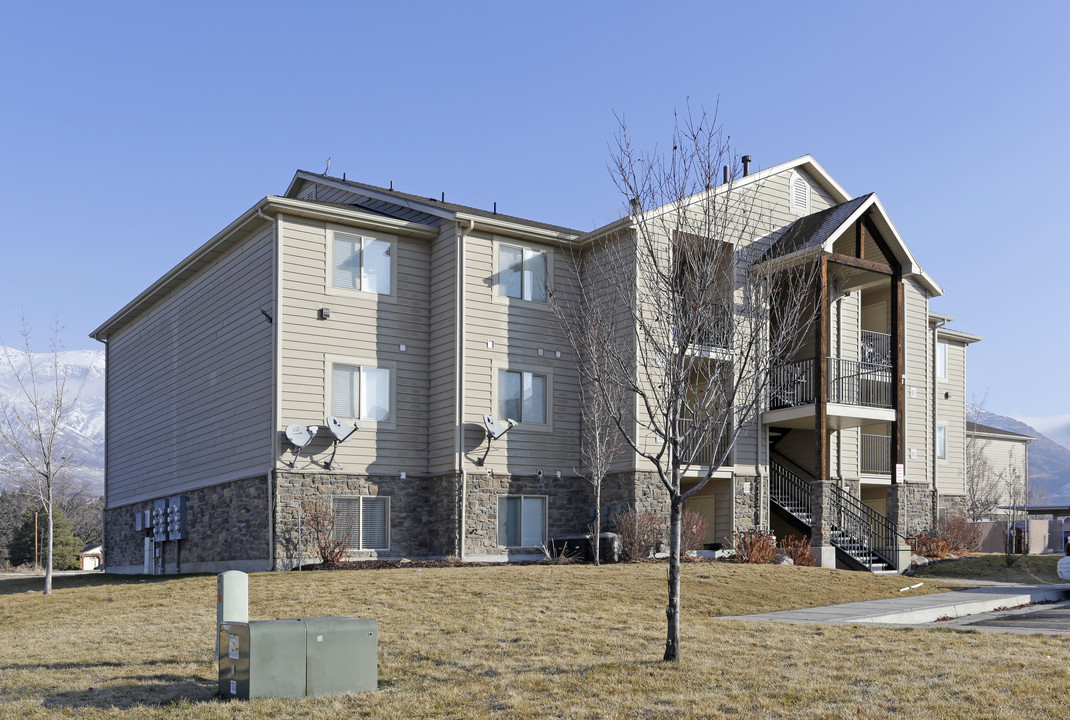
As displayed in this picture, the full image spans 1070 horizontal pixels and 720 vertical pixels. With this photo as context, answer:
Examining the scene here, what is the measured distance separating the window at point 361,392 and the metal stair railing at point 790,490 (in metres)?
9.96

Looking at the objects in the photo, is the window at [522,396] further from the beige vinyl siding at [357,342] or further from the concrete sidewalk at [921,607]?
the concrete sidewalk at [921,607]

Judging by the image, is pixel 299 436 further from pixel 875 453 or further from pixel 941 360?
pixel 941 360

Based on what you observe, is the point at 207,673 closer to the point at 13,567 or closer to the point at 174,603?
the point at 174,603

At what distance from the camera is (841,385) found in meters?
25.0

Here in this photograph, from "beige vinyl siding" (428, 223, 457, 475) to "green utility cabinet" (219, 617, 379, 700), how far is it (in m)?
12.4

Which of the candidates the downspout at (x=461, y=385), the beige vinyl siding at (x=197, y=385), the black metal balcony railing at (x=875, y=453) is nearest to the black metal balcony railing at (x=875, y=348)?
the black metal balcony railing at (x=875, y=453)

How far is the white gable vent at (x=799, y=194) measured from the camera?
1029 inches

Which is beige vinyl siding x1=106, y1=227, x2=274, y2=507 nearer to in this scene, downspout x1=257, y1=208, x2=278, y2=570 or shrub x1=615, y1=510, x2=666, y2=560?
downspout x1=257, y1=208, x2=278, y2=570

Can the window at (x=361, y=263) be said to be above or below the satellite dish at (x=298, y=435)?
above

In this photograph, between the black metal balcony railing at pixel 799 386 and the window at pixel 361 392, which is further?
the black metal balcony railing at pixel 799 386

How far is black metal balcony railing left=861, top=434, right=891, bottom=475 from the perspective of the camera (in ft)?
92.5

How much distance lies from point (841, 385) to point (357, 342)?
11756 mm

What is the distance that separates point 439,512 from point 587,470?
137 inches

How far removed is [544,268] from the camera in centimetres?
2373
